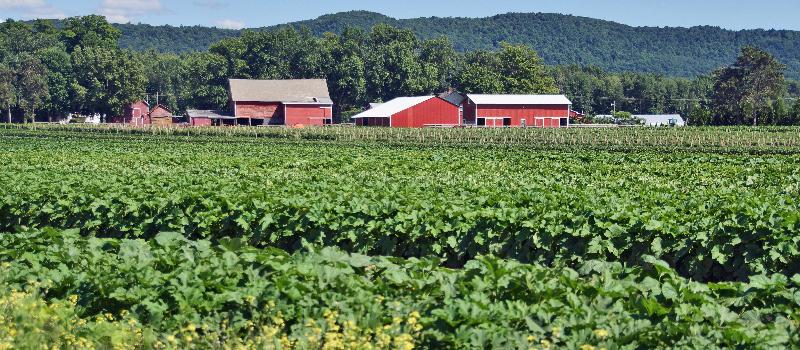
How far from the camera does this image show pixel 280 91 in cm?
10938

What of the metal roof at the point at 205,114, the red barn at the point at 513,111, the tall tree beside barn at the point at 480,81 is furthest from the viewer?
the tall tree beside barn at the point at 480,81

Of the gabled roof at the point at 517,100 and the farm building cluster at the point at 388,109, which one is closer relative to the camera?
the farm building cluster at the point at 388,109

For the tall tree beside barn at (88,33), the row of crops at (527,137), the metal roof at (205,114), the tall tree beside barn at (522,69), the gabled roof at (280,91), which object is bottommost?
the row of crops at (527,137)

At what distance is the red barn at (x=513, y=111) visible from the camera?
103875 millimetres

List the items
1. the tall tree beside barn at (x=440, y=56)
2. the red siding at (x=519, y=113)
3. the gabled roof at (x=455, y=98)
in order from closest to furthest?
1. the red siding at (x=519, y=113)
2. the gabled roof at (x=455, y=98)
3. the tall tree beside barn at (x=440, y=56)

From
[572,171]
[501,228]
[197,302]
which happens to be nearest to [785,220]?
[501,228]

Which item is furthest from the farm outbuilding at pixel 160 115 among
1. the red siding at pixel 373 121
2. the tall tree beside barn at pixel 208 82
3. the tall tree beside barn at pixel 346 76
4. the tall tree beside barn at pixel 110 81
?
the red siding at pixel 373 121

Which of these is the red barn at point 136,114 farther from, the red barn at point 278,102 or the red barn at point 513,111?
the red barn at point 513,111

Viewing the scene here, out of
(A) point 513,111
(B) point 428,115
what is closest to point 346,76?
(B) point 428,115

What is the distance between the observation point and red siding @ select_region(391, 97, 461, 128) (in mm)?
99000

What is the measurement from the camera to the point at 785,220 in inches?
551

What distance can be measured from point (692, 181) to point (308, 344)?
58.2 feet

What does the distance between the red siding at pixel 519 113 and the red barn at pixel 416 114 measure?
208 centimetres

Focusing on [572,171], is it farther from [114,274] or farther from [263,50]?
[263,50]
